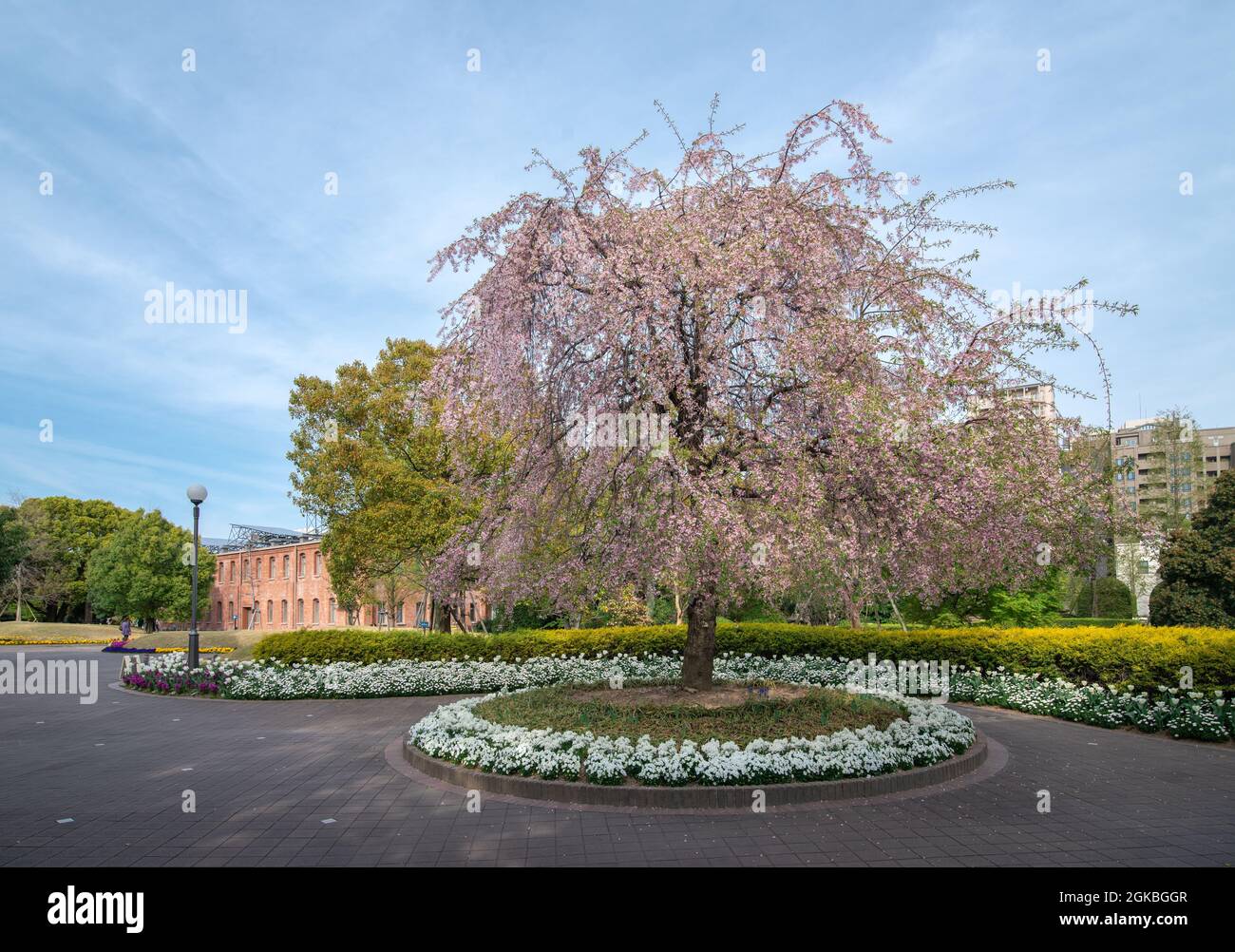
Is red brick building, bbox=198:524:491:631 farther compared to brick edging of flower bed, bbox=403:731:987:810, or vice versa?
red brick building, bbox=198:524:491:631

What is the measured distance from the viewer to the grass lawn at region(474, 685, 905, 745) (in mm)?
8062

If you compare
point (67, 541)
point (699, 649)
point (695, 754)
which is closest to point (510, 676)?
point (699, 649)

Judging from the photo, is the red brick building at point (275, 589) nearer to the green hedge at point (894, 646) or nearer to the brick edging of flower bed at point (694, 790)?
the green hedge at point (894, 646)

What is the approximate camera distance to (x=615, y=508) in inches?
384

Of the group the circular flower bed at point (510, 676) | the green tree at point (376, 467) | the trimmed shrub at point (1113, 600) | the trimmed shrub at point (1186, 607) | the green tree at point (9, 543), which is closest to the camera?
the circular flower bed at point (510, 676)

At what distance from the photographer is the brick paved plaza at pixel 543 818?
18.0 feet

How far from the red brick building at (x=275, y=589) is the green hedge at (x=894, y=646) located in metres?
24.1

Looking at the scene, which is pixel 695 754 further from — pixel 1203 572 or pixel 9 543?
pixel 9 543

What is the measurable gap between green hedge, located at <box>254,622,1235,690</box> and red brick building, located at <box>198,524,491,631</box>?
2405 cm

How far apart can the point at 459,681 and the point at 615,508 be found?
23.5 ft

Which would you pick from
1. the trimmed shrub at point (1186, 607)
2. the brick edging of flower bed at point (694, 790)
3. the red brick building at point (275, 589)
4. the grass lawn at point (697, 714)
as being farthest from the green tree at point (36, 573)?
the trimmed shrub at point (1186, 607)

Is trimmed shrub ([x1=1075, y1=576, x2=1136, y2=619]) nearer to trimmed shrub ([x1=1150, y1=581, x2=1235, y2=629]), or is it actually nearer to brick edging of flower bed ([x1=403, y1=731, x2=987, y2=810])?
trimmed shrub ([x1=1150, y1=581, x2=1235, y2=629])

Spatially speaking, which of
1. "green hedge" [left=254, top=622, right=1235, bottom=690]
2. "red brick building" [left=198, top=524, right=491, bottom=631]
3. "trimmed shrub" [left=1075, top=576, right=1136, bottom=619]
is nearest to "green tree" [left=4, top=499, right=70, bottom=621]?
"red brick building" [left=198, top=524, right=491, bottom=631]
